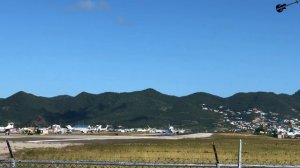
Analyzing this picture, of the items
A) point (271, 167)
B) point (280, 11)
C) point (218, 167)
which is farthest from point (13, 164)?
point (280, 11)

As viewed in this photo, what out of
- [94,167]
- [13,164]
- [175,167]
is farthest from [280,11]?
[94,167]

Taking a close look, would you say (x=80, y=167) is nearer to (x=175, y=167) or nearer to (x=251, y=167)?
(x=175, y=167)

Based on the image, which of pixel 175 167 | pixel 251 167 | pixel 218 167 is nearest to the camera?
pixel 218 167

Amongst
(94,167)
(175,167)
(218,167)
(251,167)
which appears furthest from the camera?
(94,167)

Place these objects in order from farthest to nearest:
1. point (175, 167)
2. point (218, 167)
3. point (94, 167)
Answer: point (94, 167) → point (175, 167) → point (218, 167)

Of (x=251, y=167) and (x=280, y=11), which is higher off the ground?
(x=280, y=11)

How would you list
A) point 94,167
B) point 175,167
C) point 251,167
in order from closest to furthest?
point 251,167 < point 175,167 < point 94,167

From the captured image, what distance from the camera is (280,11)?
18.8 meters

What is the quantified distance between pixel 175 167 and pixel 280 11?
6.58 metres

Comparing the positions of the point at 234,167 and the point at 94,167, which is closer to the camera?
the point at 234,167

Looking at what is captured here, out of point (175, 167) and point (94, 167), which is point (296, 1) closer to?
point (175, 167)

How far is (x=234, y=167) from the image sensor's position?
18.5 meters

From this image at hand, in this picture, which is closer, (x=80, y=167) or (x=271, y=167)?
(x=271, y=167)

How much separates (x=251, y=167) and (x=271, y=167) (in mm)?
1227
